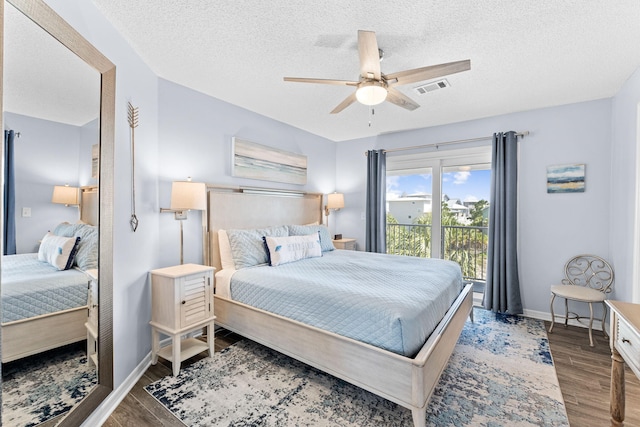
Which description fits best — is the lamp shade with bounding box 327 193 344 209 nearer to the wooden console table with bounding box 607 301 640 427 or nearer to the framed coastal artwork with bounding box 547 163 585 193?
the framed coastal artwork with bounding box 547 163 585 193

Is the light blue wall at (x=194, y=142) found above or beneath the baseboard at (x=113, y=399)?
above

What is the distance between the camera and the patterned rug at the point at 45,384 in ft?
3.79

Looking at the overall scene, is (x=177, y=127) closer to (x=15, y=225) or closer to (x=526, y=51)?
Answer: (x=15, y=225)

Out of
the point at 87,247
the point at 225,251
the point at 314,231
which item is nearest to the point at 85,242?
the point at 87,247

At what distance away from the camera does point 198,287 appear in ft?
8.04

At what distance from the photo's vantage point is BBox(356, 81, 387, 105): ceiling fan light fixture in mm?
2066

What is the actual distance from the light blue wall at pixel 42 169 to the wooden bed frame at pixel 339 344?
155cm

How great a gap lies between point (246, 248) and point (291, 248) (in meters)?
0.51

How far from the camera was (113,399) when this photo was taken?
1.89 m

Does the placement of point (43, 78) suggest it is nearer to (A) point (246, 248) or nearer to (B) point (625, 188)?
(A) point (246, 248)

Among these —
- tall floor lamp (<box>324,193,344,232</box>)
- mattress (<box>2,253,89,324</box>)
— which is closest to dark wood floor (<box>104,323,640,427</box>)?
mattress (<box>2,253,89,324</box>)

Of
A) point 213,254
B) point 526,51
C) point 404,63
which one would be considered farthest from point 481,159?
point 213,254

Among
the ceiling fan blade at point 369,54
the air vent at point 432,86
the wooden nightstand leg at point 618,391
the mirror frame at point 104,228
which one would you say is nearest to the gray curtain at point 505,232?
the air vent at point 432,86

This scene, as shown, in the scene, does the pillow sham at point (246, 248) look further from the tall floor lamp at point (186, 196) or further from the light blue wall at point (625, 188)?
the light blue wall at point (625, 188)
